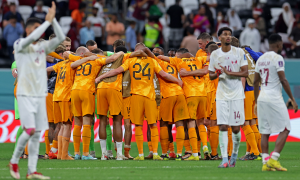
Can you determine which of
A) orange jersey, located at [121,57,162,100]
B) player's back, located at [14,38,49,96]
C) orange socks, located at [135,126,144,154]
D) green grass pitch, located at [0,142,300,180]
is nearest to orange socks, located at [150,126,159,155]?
orange socks, located at [135,126,144,154]

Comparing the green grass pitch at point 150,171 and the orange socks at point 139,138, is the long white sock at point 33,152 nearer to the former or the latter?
the green grass pitch at point 150,171

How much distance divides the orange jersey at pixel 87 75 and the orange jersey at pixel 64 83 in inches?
11.5

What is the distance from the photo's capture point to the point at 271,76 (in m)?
8.09

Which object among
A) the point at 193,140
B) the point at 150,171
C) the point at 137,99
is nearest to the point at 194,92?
the point at 193,140

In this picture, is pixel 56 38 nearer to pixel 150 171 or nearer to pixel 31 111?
pixel 31 111

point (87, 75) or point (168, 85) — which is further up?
point (87, 75)

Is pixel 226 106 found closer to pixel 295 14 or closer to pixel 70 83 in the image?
pixel 70 83

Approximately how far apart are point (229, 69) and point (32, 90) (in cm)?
343

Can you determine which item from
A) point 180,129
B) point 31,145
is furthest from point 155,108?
point 31,145

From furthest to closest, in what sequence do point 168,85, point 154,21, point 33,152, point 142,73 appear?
point 154,21, point 168,85, point 142,73, point 33,152

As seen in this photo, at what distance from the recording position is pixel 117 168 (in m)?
8.66

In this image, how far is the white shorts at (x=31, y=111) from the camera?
7035mm

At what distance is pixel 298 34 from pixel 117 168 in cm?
1438

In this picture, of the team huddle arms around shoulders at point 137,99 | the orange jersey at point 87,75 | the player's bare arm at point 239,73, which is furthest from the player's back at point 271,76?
the orange jersey at point 87,75
